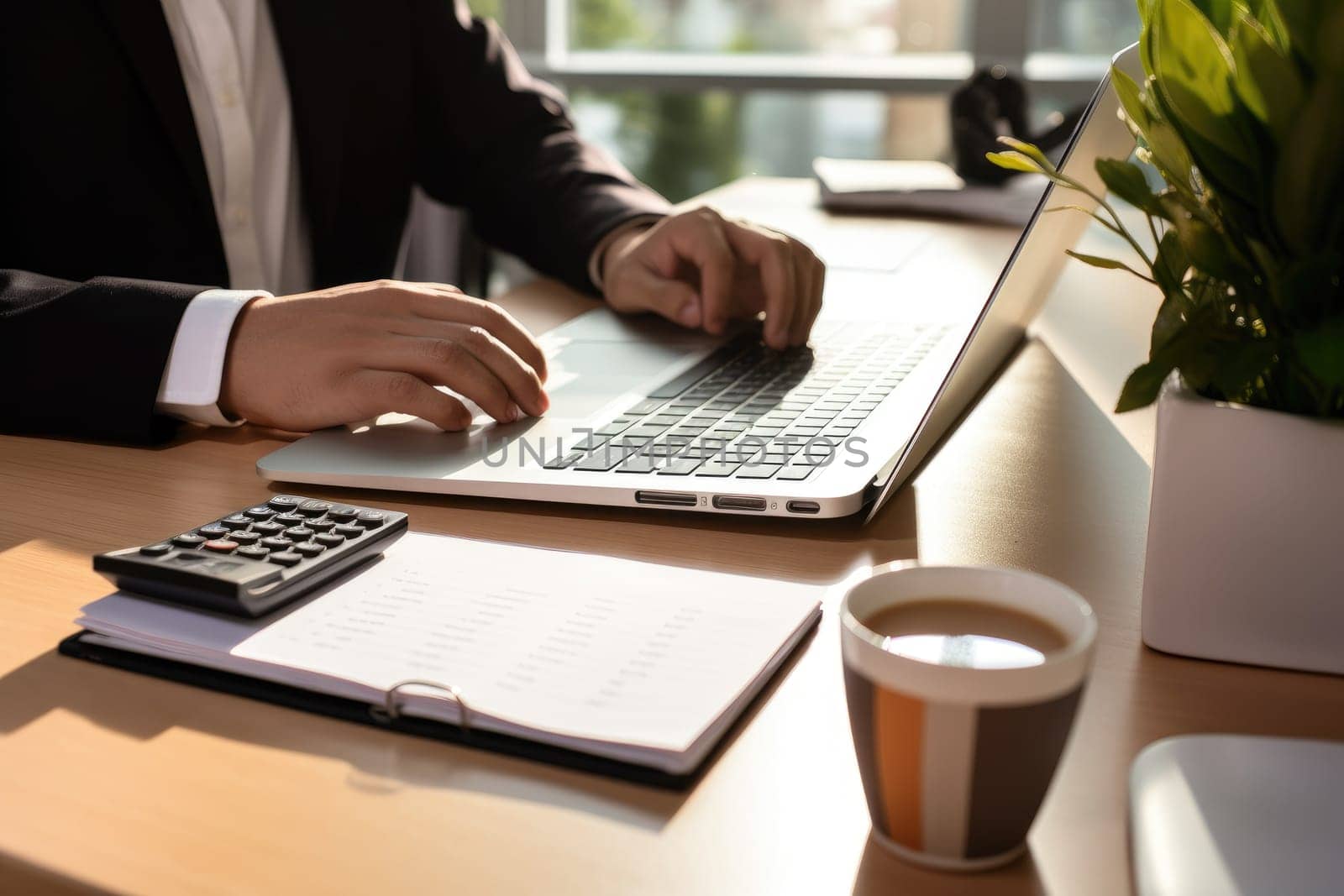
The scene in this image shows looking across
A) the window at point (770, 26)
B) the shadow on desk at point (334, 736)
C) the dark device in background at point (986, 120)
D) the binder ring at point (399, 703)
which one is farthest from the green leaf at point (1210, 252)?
the window at point (770, 26)

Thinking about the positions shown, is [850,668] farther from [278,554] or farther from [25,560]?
[25,560]

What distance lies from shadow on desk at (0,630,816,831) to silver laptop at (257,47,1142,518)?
0.17 meters

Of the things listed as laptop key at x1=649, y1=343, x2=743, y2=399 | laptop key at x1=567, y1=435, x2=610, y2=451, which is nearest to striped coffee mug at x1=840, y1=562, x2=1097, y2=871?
laptop key at x1=567, y1=435, x2=610, y2=451

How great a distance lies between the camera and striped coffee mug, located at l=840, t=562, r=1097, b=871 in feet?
1.11

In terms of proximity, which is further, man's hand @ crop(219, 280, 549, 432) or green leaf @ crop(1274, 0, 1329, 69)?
man's hand @ crop(219, 280, 549, 432)

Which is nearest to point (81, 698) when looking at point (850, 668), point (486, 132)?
point (850, 668)

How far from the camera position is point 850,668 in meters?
0.36

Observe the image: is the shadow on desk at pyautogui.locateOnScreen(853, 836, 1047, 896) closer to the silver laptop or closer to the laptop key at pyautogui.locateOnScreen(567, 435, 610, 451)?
the silver laptop

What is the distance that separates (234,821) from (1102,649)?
0.35 metres

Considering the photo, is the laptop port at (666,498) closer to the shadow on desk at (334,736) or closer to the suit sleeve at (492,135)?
the shadow on desk at (334,736)

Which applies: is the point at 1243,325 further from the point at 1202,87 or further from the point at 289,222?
the point at 289,222

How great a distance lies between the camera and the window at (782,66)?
277 cm

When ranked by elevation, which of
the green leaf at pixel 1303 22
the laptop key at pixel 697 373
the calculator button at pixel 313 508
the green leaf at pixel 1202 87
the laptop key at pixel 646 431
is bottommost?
the laptop key at pixel 697 373

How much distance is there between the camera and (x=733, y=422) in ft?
2.44
